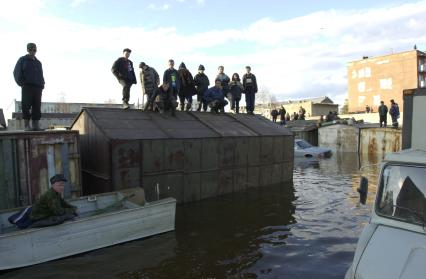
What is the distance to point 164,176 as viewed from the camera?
12.7 meters

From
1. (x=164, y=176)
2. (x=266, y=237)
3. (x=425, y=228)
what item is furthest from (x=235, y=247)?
(x=425, y=228)

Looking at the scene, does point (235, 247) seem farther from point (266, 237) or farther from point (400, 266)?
point (400, 266)

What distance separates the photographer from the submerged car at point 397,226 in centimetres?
378

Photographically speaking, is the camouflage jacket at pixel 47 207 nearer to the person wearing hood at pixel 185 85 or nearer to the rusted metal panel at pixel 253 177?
the rusted metal panel at pixel 253 177

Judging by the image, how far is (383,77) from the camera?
6694cm

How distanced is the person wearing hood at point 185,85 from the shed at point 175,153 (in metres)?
1.27

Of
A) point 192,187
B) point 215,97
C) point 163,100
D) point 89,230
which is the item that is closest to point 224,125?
point 215,97

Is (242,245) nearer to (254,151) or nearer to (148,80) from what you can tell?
(254,151)

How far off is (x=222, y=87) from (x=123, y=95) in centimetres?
560

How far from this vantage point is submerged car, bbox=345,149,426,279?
378 centimetres

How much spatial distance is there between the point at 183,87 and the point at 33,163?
8.13m

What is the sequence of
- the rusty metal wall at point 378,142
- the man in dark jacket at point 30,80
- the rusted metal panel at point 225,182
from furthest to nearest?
the rusty metal wall at point 378,142 → the rusted metal panel at point 225,182 → the man in dark jacket at point 30,80

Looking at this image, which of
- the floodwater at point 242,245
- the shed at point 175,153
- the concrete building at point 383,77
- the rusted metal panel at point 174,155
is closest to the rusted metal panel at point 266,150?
the shed at point 175,153

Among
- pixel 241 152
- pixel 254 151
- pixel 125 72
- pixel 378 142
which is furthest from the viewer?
pixel 378 142
